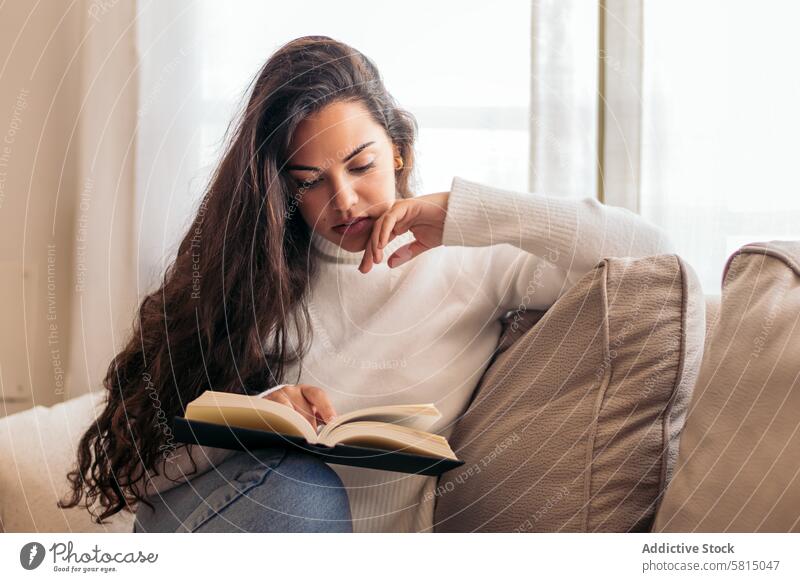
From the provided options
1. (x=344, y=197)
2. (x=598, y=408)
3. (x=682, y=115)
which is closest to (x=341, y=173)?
(x=344, y=197)

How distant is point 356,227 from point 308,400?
7.7 inches

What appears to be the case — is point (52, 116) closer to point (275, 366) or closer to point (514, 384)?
point (275, 366)

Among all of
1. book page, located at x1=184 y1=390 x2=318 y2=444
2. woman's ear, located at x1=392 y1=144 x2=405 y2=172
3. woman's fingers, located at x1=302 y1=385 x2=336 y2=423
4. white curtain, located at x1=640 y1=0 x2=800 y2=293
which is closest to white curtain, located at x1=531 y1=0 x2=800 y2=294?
white curtain, located at x1=640 y1=0 x2=800 y2=293

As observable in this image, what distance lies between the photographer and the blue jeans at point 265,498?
0.63 meters

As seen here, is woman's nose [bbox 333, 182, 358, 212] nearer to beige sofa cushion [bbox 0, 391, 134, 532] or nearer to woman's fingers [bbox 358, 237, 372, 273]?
woman's fingers [bbox 358, 237, 372, 273]

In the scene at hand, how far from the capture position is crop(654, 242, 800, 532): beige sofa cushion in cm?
53

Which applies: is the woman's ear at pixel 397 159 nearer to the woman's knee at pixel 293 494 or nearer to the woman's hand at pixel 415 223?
the woman's hand at pixel 415 223

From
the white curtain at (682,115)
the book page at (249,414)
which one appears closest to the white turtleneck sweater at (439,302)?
the book page at (249,414)

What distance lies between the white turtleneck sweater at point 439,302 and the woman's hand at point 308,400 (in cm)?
6

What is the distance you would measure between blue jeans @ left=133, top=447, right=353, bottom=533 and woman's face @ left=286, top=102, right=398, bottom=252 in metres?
0.26

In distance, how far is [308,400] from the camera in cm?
73

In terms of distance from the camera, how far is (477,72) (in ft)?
3.35

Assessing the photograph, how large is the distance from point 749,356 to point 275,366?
18.1 inches

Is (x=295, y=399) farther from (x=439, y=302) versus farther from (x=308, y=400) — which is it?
(x=439, y=302)
